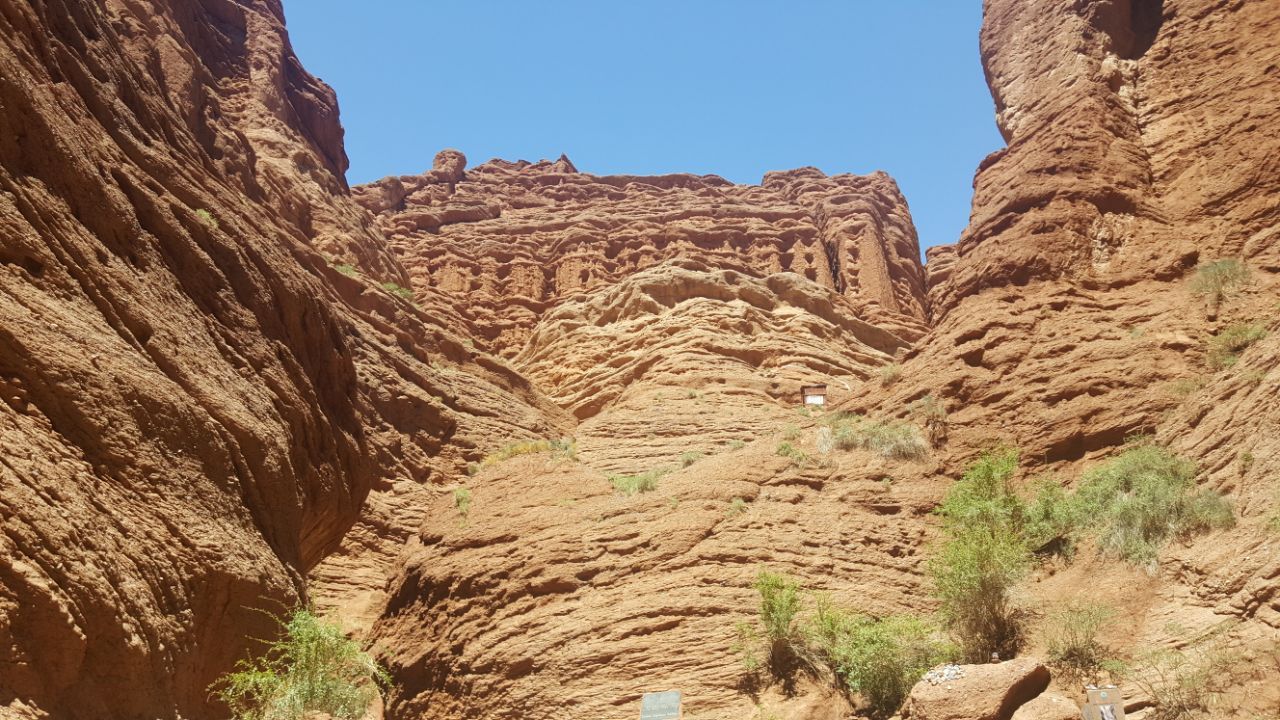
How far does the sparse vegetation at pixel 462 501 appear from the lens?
1981 centimetres

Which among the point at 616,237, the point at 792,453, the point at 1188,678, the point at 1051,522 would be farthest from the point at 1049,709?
the point at 616,237

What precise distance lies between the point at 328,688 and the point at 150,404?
15.3 ft

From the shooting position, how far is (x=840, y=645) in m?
13.2

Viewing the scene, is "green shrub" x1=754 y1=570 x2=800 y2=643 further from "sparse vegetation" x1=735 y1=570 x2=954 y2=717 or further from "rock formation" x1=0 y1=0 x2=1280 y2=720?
"rock formation" x1=0 y1=0 x2=1280 y2=720

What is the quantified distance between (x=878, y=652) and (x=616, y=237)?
4397 cm

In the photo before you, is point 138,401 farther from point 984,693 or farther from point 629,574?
point 984,693

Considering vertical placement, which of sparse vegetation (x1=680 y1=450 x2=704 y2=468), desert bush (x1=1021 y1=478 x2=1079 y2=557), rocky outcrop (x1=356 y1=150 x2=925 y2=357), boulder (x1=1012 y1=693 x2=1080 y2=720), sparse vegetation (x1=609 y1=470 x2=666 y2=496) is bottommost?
boulder (x1=1012 y1=693 x2=1080 y2=720)

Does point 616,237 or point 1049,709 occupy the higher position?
point 616,237

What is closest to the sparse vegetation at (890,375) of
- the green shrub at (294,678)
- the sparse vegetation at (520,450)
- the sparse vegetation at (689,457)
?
the sparse vegetation at (689,457)

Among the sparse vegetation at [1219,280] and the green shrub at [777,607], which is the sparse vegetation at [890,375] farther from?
the green shrub at [777,607]

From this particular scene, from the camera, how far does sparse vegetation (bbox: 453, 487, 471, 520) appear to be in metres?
19.8

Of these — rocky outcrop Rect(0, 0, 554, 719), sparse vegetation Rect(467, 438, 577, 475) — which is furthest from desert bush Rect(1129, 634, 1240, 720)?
sparse vegetation Rect(467, 438, 577, 475)

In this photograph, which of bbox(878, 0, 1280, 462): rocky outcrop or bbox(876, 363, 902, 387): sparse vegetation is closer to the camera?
bbox(878, 0, 1280, 462): rocky outcrop

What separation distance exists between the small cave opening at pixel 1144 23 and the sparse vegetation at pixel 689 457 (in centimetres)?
1578
